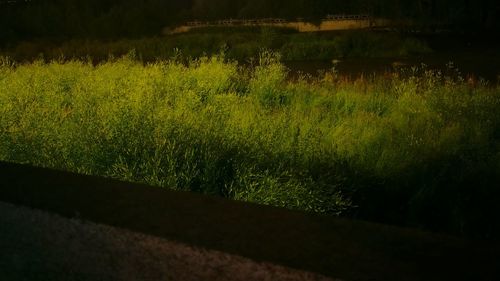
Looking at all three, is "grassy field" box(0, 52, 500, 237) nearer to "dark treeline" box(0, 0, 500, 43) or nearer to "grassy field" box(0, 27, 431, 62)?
"grassy field" box(0, 27, 431, 62)

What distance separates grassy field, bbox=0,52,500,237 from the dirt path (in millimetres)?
1728

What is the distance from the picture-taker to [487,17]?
4703cm

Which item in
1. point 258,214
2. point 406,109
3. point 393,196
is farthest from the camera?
point 406,109

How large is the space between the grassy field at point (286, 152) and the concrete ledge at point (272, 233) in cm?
145

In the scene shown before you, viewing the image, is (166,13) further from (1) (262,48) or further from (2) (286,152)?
(2) (286,152)

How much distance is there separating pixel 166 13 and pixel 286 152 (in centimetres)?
5874

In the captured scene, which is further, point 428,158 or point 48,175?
point 428,158

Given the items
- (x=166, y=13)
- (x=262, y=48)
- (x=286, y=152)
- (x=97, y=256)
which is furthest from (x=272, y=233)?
(x=166, y=13)

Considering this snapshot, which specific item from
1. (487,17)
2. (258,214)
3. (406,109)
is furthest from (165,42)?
(258,214)

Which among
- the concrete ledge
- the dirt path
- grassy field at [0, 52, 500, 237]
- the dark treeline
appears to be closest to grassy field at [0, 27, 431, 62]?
the dark treeline

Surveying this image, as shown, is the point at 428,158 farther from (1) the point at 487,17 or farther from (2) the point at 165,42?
(1) the point at 487,17

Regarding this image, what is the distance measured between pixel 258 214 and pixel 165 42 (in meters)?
41.4

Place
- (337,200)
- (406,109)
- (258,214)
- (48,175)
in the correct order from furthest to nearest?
1. (406,109)
2. (337,200)
3. (48,175)
4. (258,214)

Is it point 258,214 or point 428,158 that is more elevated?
point 258,214
